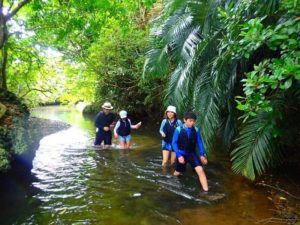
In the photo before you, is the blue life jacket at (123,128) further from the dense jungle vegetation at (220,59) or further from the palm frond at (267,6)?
the palm frond at (267,6)

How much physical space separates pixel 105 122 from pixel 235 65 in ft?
19.1

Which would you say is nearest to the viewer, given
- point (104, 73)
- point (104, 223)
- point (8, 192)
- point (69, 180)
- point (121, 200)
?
point (104, 223)

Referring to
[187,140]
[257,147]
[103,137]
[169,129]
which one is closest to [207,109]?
[187,140]

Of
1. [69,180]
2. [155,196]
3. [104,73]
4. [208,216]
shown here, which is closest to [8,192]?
[69,180]

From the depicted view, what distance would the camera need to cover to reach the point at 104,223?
5.60m

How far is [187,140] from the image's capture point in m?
7.20

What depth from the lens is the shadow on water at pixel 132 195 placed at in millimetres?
5816

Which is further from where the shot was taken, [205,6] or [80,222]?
[205,6]

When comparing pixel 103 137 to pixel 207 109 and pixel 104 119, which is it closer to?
pixel 104 119

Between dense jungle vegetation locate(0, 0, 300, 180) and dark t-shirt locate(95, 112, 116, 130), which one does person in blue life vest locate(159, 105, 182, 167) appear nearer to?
dense jungle vegetation locate(0, 0, 300, 180)

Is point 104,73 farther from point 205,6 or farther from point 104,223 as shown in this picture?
point 104,223

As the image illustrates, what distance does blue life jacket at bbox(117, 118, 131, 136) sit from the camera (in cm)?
1133

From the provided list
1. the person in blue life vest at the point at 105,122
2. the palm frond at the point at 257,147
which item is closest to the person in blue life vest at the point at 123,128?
the person in blue life vest at the point at 105,122

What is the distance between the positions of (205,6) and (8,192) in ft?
19.3
